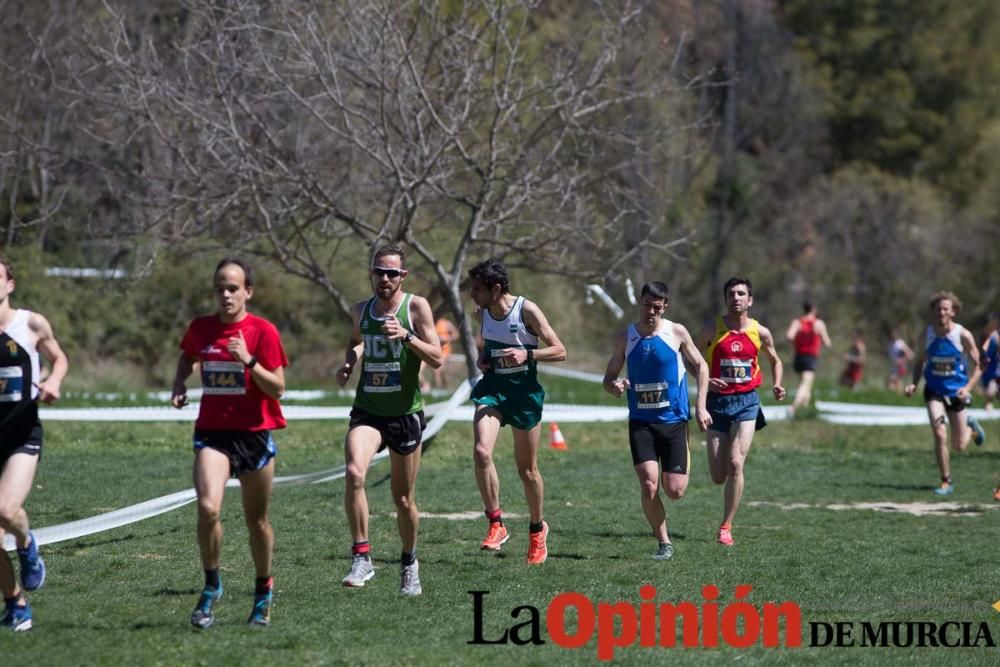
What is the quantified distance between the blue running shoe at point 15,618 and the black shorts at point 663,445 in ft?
15.9

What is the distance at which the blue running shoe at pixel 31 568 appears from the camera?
8570 mm

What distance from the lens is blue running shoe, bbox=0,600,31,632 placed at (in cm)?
775

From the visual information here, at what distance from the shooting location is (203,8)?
17.8m

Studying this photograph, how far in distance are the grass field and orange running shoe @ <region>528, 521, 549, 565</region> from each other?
9.8 inches

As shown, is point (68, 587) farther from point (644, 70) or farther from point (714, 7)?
point (714, 7)

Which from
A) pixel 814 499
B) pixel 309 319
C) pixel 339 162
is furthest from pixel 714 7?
pixel 814 499

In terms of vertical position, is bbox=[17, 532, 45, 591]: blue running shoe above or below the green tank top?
below

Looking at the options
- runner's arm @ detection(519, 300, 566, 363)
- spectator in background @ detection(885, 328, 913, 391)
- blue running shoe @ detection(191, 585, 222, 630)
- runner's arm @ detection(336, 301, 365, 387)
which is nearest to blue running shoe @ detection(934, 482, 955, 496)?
runner's arm @ detection(519, 300, 566, 363)

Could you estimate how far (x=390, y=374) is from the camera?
30.8 feet

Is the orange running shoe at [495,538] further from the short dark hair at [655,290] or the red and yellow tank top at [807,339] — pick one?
the red and yellow tank top at [807,339]

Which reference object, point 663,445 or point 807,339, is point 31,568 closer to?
point 663,445

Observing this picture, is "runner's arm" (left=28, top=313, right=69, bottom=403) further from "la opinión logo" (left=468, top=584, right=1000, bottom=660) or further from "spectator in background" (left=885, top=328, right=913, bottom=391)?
"spectator in background" (left=885, top=328, right=913, bottom=391)

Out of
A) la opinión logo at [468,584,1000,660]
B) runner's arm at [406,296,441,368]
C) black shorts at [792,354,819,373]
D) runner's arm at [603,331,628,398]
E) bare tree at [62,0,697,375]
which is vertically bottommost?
la opinión logo at [468,584,1000,660]

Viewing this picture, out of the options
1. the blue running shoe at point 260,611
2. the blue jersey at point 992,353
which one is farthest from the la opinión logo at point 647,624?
the blue jersey at point 992,353
